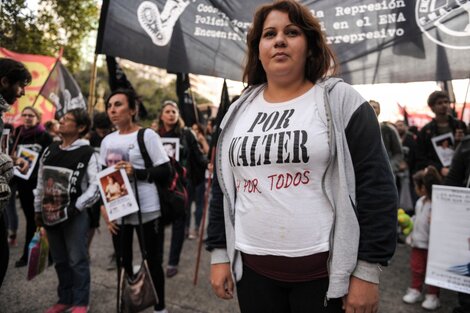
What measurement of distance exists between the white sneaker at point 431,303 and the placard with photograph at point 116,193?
9.54 ft

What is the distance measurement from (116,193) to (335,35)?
2113mm

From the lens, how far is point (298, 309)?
148cm

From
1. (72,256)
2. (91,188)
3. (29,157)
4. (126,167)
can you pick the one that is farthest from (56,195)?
(29,157)

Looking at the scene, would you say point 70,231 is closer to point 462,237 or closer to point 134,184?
point 134,184

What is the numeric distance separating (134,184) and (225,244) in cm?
153

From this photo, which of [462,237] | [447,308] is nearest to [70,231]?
[462,237]

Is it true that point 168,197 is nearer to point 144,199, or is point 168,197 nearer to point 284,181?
point 144,199

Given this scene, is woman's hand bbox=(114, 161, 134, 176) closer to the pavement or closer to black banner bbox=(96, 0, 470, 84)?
black banner bbox=(96, 0, 470, 84)

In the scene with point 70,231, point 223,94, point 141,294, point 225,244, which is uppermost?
point 223,94

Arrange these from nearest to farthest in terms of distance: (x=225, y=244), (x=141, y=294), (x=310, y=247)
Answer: (x=310, y=247), (x=225, y=244), (x=141, y=294)

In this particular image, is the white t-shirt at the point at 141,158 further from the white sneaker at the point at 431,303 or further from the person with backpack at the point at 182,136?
the white sneaker at the point at 431,303

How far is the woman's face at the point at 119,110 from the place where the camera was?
3078mm

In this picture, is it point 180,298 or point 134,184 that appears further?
point 180,298

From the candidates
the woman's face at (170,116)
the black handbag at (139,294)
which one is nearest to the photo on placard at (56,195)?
the black handbag at (139,294)
